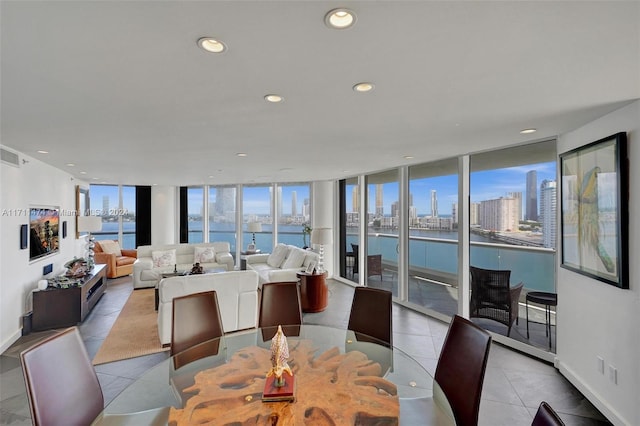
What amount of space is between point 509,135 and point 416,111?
56.2 inches

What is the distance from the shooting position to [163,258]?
6996 millimetres

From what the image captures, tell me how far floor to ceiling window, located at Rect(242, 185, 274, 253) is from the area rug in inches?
146

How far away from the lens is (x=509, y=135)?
3.15 meters

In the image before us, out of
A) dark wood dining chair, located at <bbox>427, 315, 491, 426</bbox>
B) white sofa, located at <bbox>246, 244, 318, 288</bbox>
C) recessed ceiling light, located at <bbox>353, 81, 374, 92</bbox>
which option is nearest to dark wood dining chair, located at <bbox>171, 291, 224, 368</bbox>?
dark wood dining chair, located at <bbox>427, 315, 491, 426</bbox>

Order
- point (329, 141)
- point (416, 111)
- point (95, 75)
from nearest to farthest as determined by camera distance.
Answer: point (95, 75)
point (416, 111)
point (329, 141)

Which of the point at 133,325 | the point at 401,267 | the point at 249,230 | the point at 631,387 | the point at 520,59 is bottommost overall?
the point at 133,325

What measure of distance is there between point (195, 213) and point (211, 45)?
29.0ft

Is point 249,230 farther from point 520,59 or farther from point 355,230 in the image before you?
point 520,59

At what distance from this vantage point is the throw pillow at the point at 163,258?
693 cm

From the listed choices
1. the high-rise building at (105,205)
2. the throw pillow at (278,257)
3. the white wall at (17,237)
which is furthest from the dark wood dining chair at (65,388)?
the high-rise building at (105,205)

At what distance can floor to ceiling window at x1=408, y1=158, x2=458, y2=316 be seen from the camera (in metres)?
4.71

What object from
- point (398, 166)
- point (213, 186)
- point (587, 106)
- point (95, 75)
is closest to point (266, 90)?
point (95, 75)

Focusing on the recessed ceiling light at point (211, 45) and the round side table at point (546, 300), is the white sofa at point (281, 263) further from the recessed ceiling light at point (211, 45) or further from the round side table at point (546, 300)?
the recessed ceiling light at point (211, 45)

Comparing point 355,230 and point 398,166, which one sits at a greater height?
point 398,166
